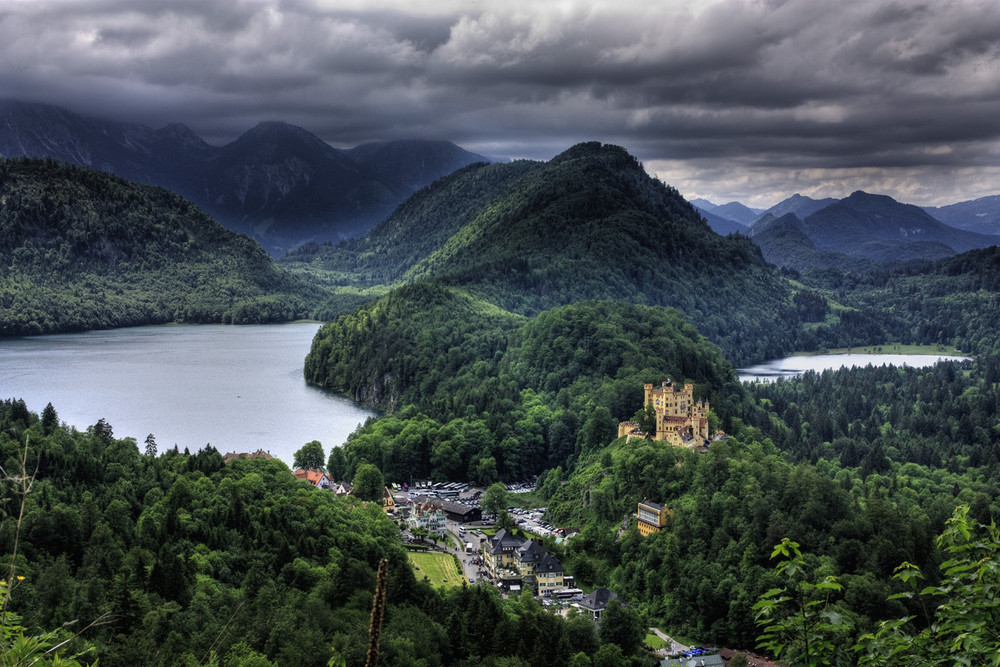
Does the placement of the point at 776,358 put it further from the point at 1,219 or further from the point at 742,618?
the point at 1,219

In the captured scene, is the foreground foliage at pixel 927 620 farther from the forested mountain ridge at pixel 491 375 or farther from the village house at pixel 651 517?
the forested mountain ridge at pixel 491 375

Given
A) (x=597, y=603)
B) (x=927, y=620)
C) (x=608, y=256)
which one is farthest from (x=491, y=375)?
(x=927, y=620)

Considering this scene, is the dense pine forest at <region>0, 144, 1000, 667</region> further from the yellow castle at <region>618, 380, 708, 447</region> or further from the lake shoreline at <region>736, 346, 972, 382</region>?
the lake shoreline at <region>736, 346, 972, 382</region>

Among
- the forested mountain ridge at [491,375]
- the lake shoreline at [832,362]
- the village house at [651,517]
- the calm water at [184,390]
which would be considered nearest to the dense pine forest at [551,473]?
the forested mountain ridge at [491,375]

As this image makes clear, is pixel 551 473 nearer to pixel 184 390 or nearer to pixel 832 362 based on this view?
pixel 184 390

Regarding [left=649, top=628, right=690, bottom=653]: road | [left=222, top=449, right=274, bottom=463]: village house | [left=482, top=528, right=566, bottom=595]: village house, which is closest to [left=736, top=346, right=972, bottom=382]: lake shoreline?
[left=222, top=449, right=274, bottom=463]: village house

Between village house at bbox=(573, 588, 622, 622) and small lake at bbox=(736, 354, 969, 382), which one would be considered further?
small lake at bbox=(736, 354, 969, 382)
